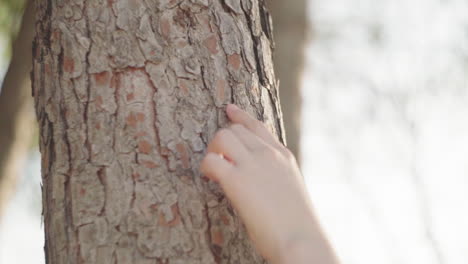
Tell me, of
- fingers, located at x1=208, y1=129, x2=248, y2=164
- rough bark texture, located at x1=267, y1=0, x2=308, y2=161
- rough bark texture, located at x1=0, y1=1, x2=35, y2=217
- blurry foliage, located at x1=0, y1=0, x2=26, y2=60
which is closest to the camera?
fingers, located at x1=208, y1=129, x2=248, y2=164

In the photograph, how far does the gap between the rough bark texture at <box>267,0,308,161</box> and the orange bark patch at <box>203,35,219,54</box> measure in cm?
187

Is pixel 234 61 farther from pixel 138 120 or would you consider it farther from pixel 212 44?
pixel 138 120

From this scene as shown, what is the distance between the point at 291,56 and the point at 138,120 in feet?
7.62

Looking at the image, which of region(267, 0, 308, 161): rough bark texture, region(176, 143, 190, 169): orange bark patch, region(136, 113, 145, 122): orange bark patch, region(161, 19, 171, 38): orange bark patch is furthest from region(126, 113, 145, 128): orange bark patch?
region(267, 0, 308, 161): rough bark texture

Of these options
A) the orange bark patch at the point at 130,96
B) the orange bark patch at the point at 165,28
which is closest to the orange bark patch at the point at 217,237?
the orange bark patch at the point at 130,96

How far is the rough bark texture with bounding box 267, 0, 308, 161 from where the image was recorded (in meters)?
3.35

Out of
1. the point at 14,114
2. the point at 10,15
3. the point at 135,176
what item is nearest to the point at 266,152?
the point at 135,176

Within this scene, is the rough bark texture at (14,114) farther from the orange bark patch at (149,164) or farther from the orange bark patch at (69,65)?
the orange bark patch at (149,164)

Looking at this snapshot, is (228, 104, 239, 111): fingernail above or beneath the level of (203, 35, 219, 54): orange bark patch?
beneath

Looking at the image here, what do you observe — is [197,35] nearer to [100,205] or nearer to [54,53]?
[54,53]

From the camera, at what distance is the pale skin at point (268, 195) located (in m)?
1.20

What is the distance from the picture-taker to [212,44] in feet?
4.84

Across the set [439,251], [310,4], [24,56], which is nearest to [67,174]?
[310,4]

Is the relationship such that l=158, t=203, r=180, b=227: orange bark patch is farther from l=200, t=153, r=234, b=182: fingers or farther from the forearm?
the forearm
